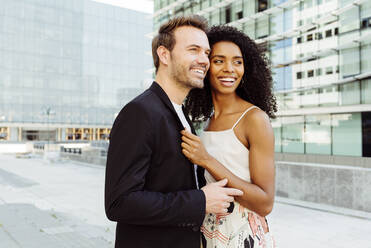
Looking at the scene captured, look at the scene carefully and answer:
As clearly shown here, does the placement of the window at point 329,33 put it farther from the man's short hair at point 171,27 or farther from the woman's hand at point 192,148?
the woman's hand at point 192,148

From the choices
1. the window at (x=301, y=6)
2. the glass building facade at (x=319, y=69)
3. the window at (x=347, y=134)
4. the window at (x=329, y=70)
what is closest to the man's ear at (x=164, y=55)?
the glass building facade at (x=319, y=69)

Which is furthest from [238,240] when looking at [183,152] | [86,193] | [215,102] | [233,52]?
[86,193]

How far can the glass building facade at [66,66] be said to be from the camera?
69.8 m

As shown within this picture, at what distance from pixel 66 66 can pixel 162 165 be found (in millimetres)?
80920

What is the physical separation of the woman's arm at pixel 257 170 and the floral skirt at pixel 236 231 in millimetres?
119

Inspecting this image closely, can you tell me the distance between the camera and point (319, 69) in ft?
88.0

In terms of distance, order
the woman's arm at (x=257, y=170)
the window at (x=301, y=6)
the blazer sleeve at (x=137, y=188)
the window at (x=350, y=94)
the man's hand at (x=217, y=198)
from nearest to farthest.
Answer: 1. the blazer sleeve at (x=137, y=188)
2. the man's hand at (x=217, y=198)
3. the woman's arm at (x=257, y=170)
4. the window at (x=350, y=94)
5. the window at (x=301, y=6)

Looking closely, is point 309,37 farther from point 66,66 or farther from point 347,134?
point 66,66

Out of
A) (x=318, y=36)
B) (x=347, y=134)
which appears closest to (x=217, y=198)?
(x=347, y=134)

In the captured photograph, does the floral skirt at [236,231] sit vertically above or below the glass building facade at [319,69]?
below

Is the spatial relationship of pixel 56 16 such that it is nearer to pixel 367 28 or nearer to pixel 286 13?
pixel 286 13

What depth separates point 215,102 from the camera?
8.86 feet

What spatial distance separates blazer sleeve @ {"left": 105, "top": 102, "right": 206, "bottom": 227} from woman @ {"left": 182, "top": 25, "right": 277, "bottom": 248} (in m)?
0.28

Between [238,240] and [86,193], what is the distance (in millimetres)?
10596
